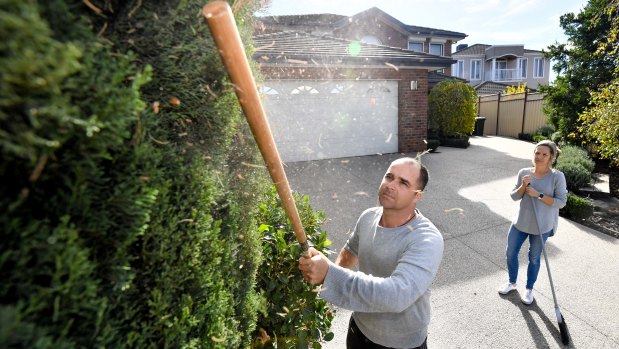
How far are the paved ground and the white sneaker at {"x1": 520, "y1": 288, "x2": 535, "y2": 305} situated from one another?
7 centimetres

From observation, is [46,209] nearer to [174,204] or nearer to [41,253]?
[41,253]

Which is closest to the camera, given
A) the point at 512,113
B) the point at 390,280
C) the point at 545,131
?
the point at 390,280

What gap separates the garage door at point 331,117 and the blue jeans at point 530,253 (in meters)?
7.04

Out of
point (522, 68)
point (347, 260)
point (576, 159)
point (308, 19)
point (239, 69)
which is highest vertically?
point (308, 19)

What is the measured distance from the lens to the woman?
3918 millimetres

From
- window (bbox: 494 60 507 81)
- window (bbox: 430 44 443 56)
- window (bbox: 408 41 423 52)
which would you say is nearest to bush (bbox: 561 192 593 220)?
window (bbox: 408 41 423 52)

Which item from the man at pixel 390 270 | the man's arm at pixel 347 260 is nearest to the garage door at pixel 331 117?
the man's arm at pixel 347 260

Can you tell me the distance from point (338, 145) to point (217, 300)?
9819 millimetres

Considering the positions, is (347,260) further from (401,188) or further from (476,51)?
(476,51)

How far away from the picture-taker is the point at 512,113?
2028 cm

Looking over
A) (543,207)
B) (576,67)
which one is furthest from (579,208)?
(576,67)

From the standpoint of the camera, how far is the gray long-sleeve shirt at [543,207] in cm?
392

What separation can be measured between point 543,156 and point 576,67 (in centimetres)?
1207

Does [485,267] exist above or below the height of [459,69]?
below
